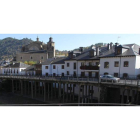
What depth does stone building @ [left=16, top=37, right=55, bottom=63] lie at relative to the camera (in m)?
55.4

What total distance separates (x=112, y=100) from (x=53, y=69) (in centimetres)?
1582

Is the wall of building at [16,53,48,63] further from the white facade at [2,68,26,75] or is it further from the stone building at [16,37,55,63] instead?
the white facade at [2,68,26,75]

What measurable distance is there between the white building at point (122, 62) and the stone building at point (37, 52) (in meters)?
36.8

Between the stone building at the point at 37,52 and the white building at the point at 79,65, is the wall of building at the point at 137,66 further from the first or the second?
the stone building at the point at 37,52

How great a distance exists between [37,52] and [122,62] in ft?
143

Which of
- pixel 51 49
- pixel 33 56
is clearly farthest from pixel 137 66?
pixel 33 56

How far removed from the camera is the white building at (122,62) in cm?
1839

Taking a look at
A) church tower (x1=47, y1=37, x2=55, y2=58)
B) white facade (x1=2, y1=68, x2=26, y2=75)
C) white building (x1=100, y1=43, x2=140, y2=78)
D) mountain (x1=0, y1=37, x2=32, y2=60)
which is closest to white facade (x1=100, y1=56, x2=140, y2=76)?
white building (x1=100, y1=43, x2=140, y2=78)

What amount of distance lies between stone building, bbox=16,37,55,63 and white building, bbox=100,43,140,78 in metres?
36.8

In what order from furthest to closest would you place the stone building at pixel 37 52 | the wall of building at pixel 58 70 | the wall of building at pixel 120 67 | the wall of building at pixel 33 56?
the stone building at pixel 37 52 → the wall of building at pixel 33 56 → the wall of building at pixel 58 70 → the wall of building at pixel 120 67

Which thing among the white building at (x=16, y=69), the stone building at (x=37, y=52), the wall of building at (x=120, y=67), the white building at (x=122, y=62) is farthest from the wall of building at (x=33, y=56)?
the white building at (x=122, y=62)

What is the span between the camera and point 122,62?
63.2 feet

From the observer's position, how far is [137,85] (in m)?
13.1

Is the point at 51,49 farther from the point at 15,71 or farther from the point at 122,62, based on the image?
the point at 122,62
